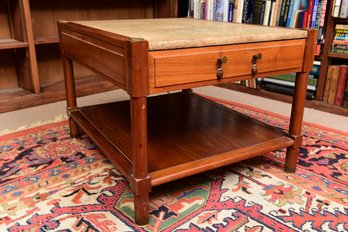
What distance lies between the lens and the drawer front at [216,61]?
2.88 ft

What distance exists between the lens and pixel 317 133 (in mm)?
1616

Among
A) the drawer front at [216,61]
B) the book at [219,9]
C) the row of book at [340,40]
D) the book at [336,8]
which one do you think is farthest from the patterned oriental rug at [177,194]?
the book at [219,9]

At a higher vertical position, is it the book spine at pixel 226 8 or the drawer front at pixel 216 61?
the book spine at pixel 226 8

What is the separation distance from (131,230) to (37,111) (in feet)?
3.99

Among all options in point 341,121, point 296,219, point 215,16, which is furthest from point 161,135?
point 215,16

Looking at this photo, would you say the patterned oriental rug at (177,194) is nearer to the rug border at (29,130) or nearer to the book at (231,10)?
the rug border at (29,130)

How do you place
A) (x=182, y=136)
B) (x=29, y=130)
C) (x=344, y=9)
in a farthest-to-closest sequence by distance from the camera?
(x=344, y=9), (x=29, y=130), (x=182, y=136)

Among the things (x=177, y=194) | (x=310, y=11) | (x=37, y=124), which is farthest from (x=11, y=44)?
(x=310, y=11)

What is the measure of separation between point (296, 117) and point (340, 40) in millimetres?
975

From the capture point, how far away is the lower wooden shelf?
1.05 meters

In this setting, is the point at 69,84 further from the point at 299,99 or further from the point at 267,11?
the point at 267,11

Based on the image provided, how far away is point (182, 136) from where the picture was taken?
1271 mm

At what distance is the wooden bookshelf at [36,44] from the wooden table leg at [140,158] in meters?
1.30

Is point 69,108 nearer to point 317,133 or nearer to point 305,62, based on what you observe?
point 305,62
